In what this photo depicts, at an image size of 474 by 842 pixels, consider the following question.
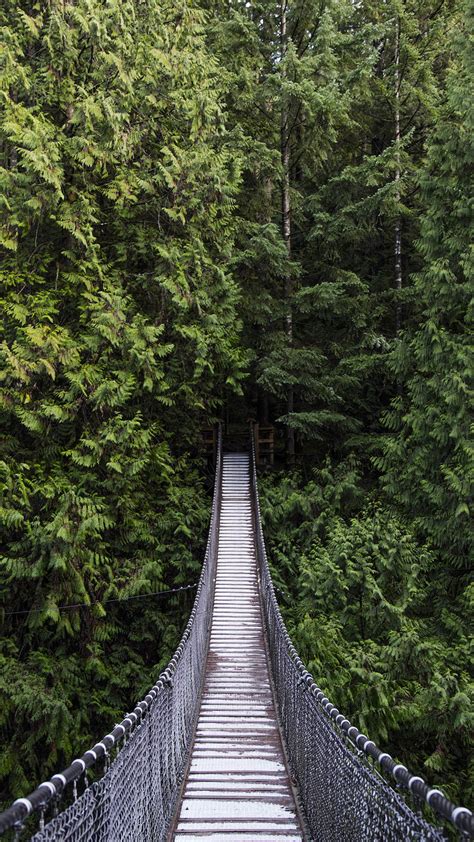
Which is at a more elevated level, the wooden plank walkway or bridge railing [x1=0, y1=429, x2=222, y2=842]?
bridge railing [x1=0, y1=429, x2=222, y2=842]

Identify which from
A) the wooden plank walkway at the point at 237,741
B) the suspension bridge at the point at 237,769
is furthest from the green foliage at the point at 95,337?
the suspension bridge at the point at 237,769

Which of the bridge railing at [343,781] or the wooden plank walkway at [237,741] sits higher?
the bridge railing at [343,781]

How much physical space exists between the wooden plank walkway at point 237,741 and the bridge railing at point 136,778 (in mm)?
186

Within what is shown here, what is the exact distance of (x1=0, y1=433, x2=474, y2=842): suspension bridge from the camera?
105 inches

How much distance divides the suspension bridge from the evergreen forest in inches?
52.4

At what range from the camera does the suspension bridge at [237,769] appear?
267cm

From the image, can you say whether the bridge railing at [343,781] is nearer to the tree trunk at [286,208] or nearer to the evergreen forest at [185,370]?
the evergreen forest at [185,370]

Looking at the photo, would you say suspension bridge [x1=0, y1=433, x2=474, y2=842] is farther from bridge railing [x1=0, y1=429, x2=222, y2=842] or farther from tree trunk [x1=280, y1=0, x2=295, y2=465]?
tree trunk [x1=280, y1=0, x2=295, y2=465]

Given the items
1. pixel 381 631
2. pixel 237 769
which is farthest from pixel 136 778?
pixel 381 631

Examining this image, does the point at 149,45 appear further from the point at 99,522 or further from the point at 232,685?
the point at 232,685

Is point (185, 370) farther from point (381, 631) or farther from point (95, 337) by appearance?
point (381, 631)

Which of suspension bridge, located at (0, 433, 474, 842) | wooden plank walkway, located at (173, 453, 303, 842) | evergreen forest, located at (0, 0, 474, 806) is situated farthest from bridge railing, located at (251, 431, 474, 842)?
evergreen forest, located at (0, 0, 474, 806)

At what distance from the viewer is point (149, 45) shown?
35.2ft

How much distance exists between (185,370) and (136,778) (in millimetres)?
8842
